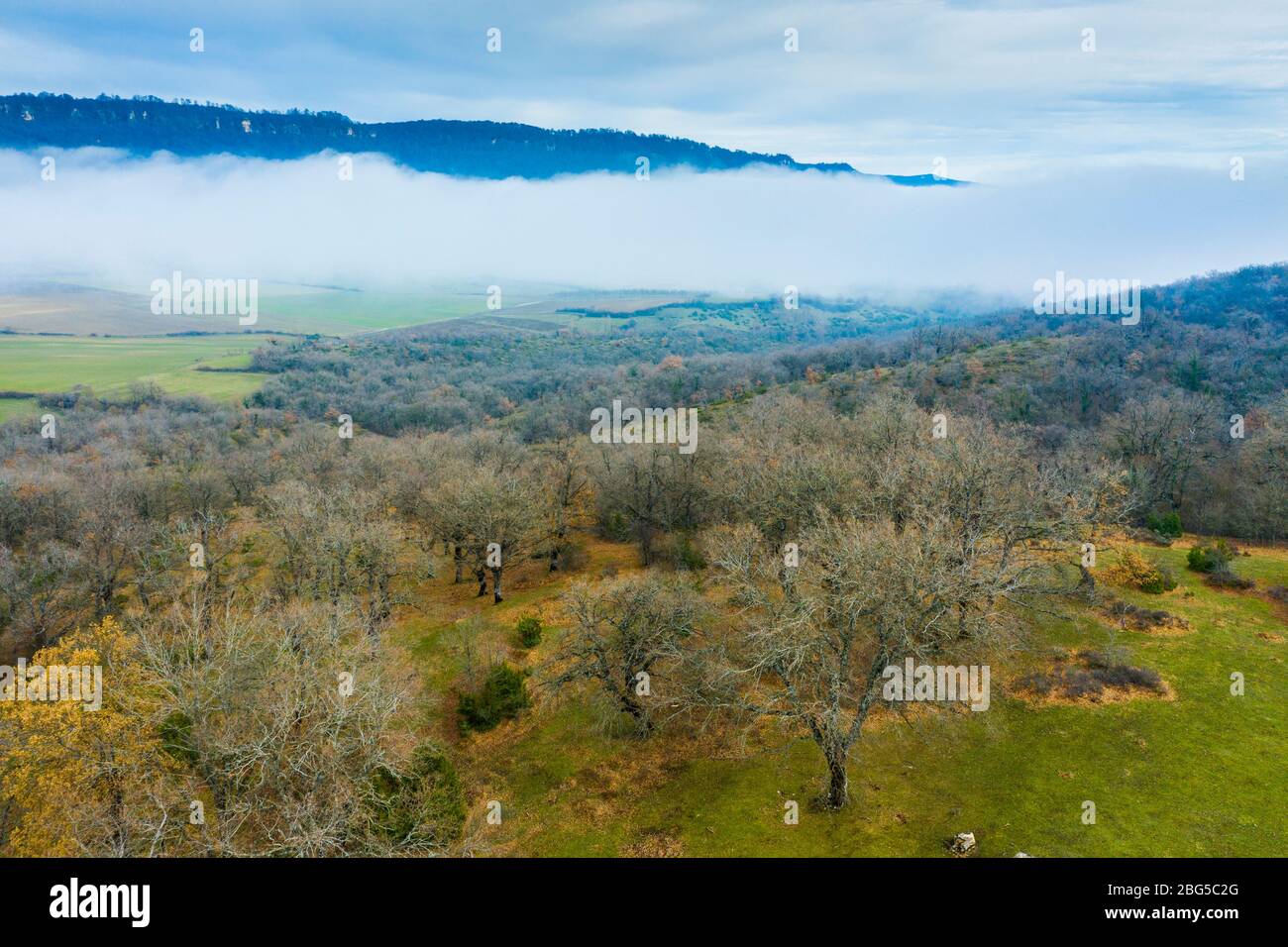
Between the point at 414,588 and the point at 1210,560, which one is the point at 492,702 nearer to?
the point at 414,588

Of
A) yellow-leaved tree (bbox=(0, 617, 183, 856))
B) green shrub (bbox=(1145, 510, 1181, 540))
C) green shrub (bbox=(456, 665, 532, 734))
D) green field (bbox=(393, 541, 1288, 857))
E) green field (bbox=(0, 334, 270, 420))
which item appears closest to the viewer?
yellow-leaved tree (bbox=(0, 617, 183, 856))

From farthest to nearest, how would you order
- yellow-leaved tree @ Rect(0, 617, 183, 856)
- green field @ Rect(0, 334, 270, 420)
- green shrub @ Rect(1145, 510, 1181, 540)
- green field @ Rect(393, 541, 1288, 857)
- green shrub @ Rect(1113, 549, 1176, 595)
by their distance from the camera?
green field @ Rect(0, 334, 270, 420) → green shrub @ Rect(1145, 510, 1181, 540) → green shrub @ Rect(1113, 549, 1176, 595) → green field @ Rect(393, 541, 1288, 857) → yellow-leaved tree @ Rect(0, 617, 183, 856)

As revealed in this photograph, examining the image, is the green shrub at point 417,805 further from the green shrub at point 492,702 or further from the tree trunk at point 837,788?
the tree trunk at point 837,788

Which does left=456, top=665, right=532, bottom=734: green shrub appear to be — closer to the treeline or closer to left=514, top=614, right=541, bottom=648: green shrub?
the treeline

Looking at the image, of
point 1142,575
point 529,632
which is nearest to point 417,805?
point 529,632

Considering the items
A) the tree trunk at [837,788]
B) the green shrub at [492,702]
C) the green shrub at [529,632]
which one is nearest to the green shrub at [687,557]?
the green shrub at [529,632]

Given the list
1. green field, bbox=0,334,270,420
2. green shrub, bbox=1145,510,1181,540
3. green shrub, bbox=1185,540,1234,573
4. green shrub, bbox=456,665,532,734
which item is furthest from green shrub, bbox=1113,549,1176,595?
green field, bbox=0,334,270,420
